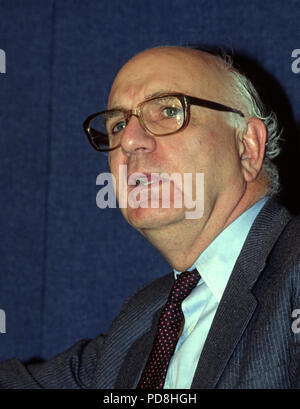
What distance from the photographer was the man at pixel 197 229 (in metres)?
1.05

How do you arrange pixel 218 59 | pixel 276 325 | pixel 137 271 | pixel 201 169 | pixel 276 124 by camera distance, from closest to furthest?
pixel 276 325
pixel 201 169
pixel 218 59
pixel 276 124
pixel 137 271

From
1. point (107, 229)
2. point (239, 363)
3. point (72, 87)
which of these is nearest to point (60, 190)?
point (107, 229)

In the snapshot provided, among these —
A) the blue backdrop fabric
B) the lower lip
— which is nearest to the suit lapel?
the lower lip

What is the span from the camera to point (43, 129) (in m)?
1.85

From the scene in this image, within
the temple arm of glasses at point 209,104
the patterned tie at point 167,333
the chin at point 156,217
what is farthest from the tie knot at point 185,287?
the temple arm of glasses at point 209,104

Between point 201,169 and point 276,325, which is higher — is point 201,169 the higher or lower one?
the higher one

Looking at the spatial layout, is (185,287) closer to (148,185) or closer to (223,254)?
(223,254)

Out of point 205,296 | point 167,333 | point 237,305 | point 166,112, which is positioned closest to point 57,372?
point 167,333

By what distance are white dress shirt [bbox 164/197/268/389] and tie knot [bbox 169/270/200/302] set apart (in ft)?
0.03

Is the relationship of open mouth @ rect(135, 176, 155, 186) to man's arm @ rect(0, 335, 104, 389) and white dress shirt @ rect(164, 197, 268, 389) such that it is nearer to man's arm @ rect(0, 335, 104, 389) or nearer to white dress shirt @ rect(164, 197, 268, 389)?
white dress shirt @ rect(164, 197, 268, 389)

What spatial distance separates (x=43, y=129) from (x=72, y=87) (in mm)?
172

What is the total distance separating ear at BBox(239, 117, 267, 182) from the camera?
4.35 feet
